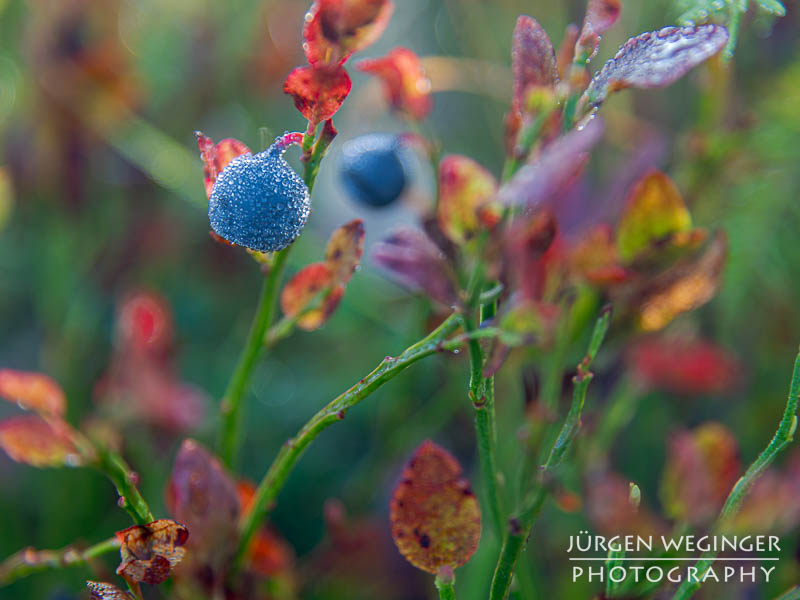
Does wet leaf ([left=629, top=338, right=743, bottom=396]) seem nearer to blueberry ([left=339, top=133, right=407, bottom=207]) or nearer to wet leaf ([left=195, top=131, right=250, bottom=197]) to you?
blueberry ([left=339, top=133, right=407, bottom=207])

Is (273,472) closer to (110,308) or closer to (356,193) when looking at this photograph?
(356,193)

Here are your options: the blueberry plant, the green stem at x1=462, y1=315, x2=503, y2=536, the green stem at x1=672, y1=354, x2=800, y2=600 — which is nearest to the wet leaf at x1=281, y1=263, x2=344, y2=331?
the blueberry plant

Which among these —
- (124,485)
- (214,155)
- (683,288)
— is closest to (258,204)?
(214,155)

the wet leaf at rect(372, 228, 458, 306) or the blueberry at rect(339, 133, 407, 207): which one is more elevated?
the blueberry at rect(339, 133, 407, 207)

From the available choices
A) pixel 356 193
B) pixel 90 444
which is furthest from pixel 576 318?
pixel 90 444

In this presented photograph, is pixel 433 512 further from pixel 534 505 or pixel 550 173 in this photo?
pixel 550 173
